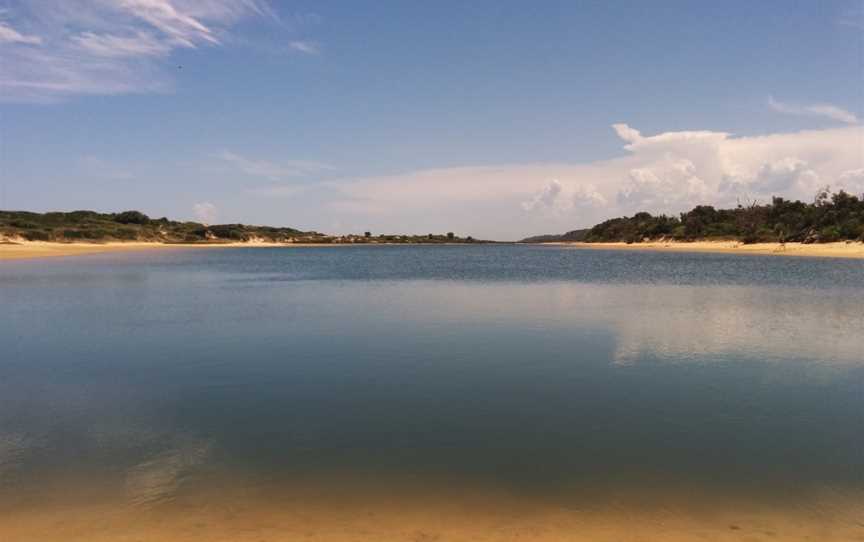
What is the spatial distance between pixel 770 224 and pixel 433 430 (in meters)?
133

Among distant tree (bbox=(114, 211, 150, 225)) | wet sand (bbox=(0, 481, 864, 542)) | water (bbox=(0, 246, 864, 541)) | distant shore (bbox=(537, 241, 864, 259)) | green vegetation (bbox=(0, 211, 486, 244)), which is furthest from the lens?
distant tree (bbox=(114, 211, 150, 225))

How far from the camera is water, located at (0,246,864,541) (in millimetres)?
7027

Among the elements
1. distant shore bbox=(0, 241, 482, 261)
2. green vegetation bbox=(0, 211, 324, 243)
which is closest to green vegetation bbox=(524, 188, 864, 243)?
distant shore bbox=(0, 241, 482, 261)

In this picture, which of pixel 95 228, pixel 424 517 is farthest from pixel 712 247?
pixel 95 228

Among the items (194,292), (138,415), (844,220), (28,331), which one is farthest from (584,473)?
(844,220)

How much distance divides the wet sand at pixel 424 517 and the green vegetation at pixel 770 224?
95.3 m

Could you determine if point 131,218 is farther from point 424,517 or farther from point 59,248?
point 424,517

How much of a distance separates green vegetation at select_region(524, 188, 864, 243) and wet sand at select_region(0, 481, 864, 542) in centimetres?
9525

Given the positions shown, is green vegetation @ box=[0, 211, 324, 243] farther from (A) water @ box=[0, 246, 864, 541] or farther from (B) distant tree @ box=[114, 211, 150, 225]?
(A) water @ box=[0, 246, 864, 541]

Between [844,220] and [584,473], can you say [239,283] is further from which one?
[844,220]

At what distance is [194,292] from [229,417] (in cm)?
2763

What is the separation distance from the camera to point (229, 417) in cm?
1105

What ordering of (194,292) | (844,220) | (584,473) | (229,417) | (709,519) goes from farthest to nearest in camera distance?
(844,220), (194,292), (229,417), (584,473), (709,519)

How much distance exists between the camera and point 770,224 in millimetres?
119188
